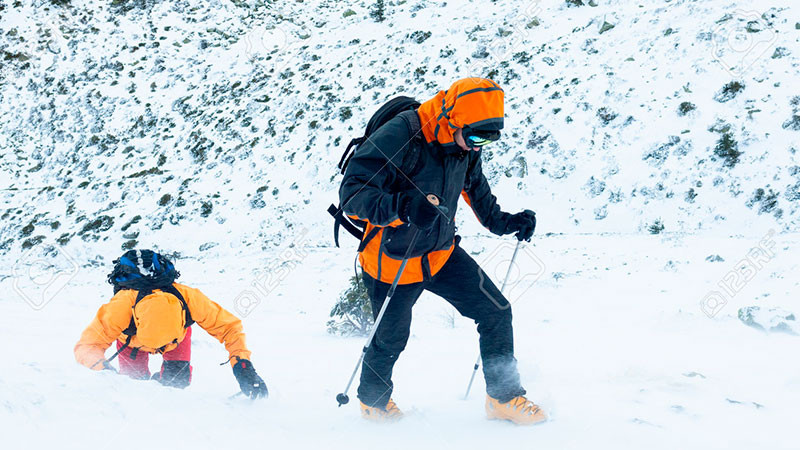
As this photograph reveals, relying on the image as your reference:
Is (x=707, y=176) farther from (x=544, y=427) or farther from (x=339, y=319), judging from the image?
(x=544, y=427)

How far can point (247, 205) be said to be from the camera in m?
13.6

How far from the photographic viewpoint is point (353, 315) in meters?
6.27

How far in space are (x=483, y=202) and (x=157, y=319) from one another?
7.02ft

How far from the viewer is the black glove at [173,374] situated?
3.74 m

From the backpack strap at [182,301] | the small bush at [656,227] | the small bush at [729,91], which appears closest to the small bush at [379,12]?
the small bush at [729,91]

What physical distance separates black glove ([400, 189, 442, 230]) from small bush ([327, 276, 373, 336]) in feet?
11.7

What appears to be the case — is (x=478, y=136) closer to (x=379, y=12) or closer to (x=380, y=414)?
(x=380, y=414)

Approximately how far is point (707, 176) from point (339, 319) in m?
7.18

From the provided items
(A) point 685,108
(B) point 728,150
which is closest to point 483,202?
(B) point 728,150

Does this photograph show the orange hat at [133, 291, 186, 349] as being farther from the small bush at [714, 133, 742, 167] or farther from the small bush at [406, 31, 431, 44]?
the small bush at [406, 31, 431, 44]

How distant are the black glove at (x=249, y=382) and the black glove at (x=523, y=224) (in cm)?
182

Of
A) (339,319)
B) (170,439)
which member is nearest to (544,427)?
(170,439)

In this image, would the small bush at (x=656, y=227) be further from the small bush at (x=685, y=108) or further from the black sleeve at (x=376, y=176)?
the black sleeve at (x=376, y=176)

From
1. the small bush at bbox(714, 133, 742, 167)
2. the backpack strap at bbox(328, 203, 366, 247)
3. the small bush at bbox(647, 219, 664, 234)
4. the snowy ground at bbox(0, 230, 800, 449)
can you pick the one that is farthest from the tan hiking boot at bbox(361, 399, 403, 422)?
the small bush at bbox(714, 133, 742, 167)
